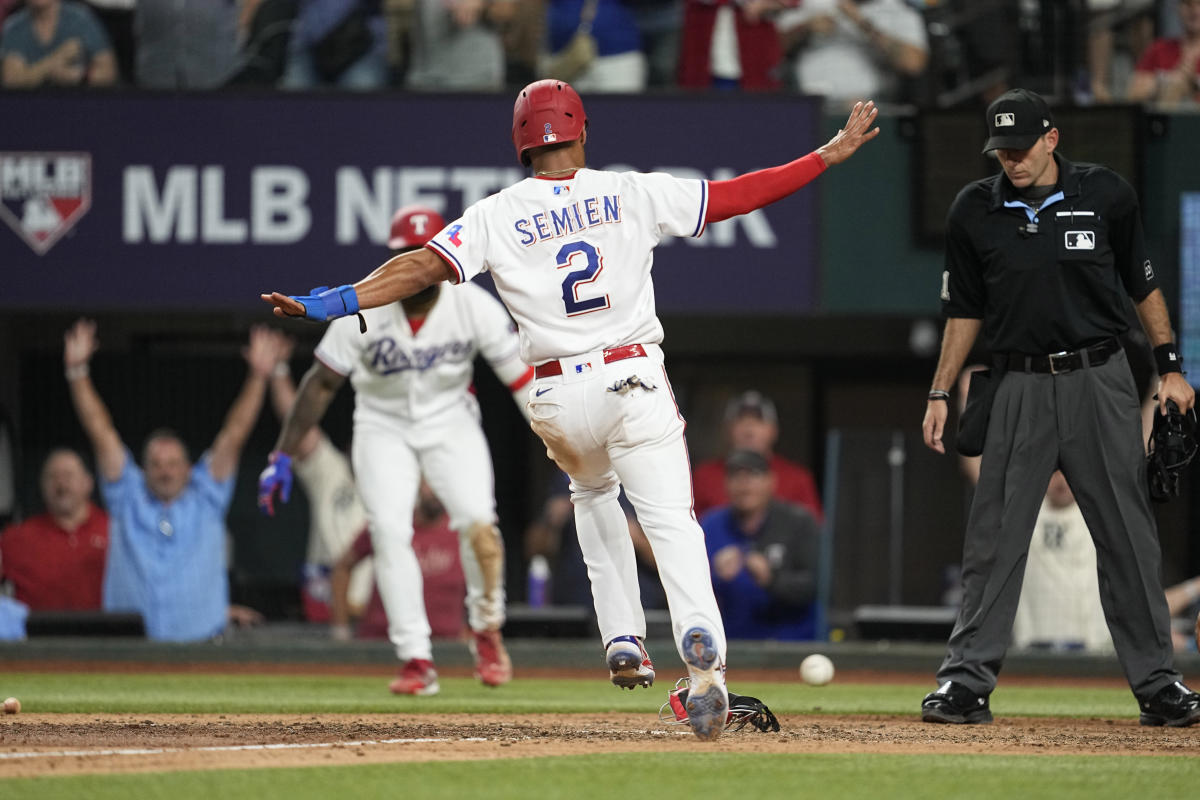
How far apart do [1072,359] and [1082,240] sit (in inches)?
16.4

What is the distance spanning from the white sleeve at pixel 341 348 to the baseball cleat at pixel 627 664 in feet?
9.18

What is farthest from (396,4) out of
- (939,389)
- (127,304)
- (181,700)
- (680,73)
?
(939,389)

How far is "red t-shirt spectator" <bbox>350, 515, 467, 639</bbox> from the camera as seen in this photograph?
35.5ft

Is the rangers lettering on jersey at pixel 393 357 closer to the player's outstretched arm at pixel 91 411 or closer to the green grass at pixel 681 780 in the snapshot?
the player's outstretched arm at pixel 91 411

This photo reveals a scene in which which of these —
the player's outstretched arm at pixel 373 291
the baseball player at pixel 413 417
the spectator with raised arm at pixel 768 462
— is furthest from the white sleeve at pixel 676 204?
the spectator with raised arm at pixel 768 462

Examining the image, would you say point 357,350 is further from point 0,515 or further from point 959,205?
point 0,515

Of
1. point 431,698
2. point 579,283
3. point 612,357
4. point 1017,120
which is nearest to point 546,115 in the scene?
point 579,283

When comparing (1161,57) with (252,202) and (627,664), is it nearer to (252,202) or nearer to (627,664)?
(252,202)

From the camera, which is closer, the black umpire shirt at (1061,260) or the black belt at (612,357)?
the black belt at (612,357)

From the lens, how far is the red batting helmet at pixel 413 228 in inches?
320

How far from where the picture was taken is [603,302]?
543 cm

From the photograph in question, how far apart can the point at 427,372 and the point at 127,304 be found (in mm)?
4208

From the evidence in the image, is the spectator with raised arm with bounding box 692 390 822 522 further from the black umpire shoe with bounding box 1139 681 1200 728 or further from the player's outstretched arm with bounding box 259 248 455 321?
the player's outstretched arm with bounding box 259 248 455 321

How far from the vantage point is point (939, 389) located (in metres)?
6.39
